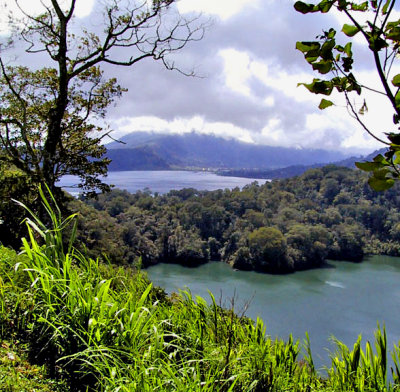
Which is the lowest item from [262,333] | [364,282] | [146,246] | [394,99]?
[364,282]

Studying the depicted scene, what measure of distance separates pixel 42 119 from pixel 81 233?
470 inches

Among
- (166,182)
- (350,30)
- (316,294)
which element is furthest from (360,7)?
(166,182)

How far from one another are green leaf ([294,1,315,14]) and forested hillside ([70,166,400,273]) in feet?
85.1

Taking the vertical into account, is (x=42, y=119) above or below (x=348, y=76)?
above

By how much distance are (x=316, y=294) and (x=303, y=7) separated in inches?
1037

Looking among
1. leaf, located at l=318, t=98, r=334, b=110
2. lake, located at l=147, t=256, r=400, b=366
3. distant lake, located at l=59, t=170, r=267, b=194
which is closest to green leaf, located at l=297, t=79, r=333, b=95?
leaf, located at l=318, t=98, r=334, b=110

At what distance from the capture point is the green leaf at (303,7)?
68 centimetres

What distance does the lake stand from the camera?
1853 cm

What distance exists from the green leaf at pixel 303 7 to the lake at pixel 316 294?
566 inches

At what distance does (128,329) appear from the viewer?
172 centimetres

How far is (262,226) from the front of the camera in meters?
38.6

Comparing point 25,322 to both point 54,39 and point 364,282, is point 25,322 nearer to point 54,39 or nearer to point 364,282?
point 54,39

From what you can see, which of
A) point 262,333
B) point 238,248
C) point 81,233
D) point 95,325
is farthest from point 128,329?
point 238,248

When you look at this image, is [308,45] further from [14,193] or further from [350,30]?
[14,193]
